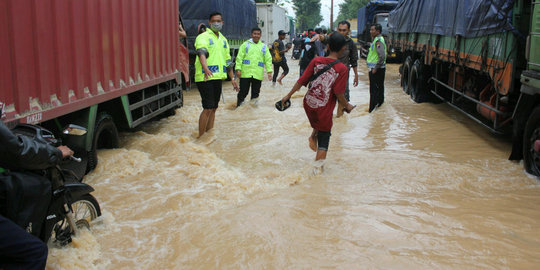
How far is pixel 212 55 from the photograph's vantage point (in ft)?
24.9

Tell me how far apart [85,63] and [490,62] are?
5.06 meters

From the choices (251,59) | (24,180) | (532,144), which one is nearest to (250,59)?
(251,59)

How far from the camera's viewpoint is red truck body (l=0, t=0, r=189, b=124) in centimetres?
393

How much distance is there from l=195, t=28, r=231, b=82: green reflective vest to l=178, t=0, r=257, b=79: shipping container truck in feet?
18.5

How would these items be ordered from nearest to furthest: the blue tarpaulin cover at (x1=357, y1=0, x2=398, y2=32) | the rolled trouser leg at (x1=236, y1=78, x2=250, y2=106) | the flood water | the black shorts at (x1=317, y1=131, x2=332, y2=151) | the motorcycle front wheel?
1. the motorcycle front wheel
2. the flood water
3. the black shorts at (x1=317, y1=131, x2=332, y2=151)
4. the rolled trouser leg at (x1=236, y1=78, x2=250, y2=106)
5. the blue tarpaulin cover at (x1=357, y1=0, x2=398, y2=32)

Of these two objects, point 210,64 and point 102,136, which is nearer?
point 102,136

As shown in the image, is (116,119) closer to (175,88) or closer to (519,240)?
(175,88)

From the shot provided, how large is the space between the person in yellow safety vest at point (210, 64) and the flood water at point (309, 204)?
535mm

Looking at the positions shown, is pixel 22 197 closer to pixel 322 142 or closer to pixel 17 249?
pixel 17 249

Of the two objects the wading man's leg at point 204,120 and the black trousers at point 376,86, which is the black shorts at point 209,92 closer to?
the wading man's leg at point 204,120

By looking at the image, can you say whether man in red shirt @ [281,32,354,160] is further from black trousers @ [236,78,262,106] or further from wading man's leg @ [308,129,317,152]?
black trousers @ [236,78,262,106]

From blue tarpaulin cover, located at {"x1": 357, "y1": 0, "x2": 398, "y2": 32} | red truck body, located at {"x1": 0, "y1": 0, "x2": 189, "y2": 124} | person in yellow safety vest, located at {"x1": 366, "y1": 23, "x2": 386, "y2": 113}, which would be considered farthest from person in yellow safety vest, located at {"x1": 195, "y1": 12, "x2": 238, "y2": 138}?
blue tarpaulin cover, located at {"x1": 357, "y1": 0, "x2": 398, "y2": 32}

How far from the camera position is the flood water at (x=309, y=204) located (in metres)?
3.52

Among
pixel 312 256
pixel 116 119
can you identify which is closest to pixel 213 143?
pixel 116 119
